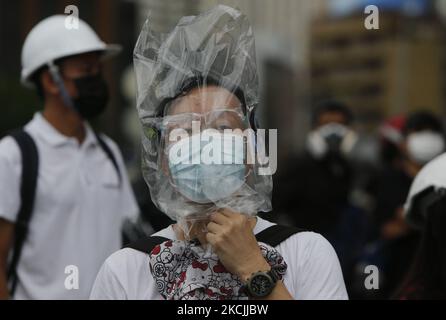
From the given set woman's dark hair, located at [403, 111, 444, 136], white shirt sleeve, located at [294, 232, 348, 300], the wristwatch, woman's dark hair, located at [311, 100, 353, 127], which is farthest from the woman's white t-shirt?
woman's dark hair, located at [311, 100, 353, 127]

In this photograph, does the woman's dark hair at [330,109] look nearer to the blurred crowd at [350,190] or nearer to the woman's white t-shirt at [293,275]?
the blurred crowd at [350,190]

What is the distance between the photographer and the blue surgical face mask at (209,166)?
2.51 meters

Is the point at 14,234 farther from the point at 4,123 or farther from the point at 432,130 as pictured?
the point at 4,123

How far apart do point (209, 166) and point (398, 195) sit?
461 centimetres

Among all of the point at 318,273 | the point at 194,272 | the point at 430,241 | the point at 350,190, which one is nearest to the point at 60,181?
the point at 430,241

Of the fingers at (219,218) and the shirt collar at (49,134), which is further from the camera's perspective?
the shirt collar at (49,134)

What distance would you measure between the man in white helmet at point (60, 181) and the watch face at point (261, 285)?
2.07 meters

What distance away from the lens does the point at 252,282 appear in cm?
248

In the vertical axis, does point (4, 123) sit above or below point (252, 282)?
below

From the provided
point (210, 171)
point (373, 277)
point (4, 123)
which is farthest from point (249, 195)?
point (4, 123)

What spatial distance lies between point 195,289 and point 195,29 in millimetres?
725

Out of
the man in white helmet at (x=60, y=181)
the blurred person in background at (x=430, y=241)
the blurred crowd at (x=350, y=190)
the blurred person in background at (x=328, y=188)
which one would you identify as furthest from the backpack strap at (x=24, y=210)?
the blurred person in background at (x=328, y=188)

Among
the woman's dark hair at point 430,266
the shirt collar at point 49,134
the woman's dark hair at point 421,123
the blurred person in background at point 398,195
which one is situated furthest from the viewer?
the woman's dark hair at point 421,123
